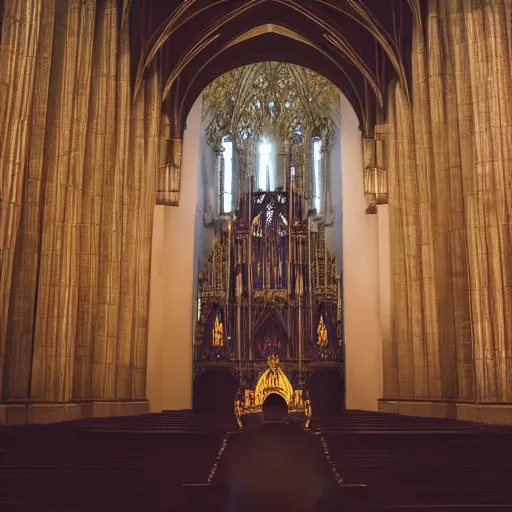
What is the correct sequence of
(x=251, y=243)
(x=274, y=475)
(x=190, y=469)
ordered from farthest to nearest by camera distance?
(x=251, y=243) < (x=274, y=475) < (x=190, y=469)

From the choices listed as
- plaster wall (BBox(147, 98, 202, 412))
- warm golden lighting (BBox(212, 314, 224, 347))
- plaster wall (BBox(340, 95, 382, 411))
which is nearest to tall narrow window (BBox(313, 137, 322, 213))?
plaster wall (BBox(340, 95, 382, 411))

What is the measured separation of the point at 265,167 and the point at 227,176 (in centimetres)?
157

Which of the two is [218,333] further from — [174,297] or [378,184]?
[378,184]

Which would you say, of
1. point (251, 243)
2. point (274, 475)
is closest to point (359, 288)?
point (251, 243)

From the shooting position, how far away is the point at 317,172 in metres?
26.6

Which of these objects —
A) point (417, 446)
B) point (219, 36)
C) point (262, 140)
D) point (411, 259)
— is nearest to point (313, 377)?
point (411, 259)

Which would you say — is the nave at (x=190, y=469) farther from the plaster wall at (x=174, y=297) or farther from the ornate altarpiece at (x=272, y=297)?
the ornate altarpiece at (x=272, y=297)

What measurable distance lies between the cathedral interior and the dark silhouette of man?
0.36 metres

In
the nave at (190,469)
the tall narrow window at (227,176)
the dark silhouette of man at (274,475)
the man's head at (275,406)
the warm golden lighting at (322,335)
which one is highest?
the tall narrow window at (227,176)

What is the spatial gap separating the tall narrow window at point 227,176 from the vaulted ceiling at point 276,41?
13.0 feet

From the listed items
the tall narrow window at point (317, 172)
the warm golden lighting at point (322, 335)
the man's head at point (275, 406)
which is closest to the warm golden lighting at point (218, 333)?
the man's head at point (275, 406)

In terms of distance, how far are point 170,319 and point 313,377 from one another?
5.31m

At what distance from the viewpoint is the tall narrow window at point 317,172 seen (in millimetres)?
26281

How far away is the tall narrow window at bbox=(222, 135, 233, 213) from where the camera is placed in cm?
2678
